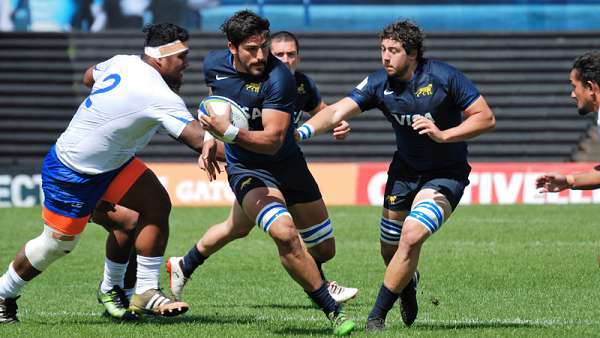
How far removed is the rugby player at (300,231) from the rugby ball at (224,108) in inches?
24.7

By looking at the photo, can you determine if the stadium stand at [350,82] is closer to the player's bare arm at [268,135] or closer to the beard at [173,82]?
the beard at [173,82]

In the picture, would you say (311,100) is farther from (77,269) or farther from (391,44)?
(77,269)

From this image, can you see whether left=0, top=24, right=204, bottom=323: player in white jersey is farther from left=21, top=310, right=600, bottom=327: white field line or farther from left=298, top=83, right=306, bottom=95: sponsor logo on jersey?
left=298, top=83, right=306, bottom=95: sponsor logo on jersey

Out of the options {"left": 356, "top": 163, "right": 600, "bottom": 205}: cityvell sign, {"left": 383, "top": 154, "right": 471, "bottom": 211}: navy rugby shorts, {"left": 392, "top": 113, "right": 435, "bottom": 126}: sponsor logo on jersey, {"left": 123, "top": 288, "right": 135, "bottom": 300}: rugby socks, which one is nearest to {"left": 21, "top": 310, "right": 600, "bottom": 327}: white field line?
{"left": 123, "top": 288, "right": 135, "bottom": 300}: rugby socks

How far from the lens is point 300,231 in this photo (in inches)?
361

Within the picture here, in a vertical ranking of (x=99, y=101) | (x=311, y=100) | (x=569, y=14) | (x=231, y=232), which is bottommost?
(x=569, y=14)

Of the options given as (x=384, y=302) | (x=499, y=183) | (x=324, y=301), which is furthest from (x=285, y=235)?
(x=499, y=183)

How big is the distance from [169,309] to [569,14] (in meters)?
18.3

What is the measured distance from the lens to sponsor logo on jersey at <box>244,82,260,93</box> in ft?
26.7

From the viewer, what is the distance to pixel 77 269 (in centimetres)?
1259

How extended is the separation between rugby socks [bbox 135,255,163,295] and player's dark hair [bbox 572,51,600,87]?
3.27m

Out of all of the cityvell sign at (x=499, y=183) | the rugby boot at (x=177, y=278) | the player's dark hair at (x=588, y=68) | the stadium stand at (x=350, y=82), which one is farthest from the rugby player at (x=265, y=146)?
the stadium stand at (x=350, y=82)

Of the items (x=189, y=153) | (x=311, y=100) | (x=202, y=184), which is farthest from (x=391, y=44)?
(x=189, y=153)

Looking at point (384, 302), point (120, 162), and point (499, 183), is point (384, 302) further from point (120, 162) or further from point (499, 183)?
point (499, 183)
